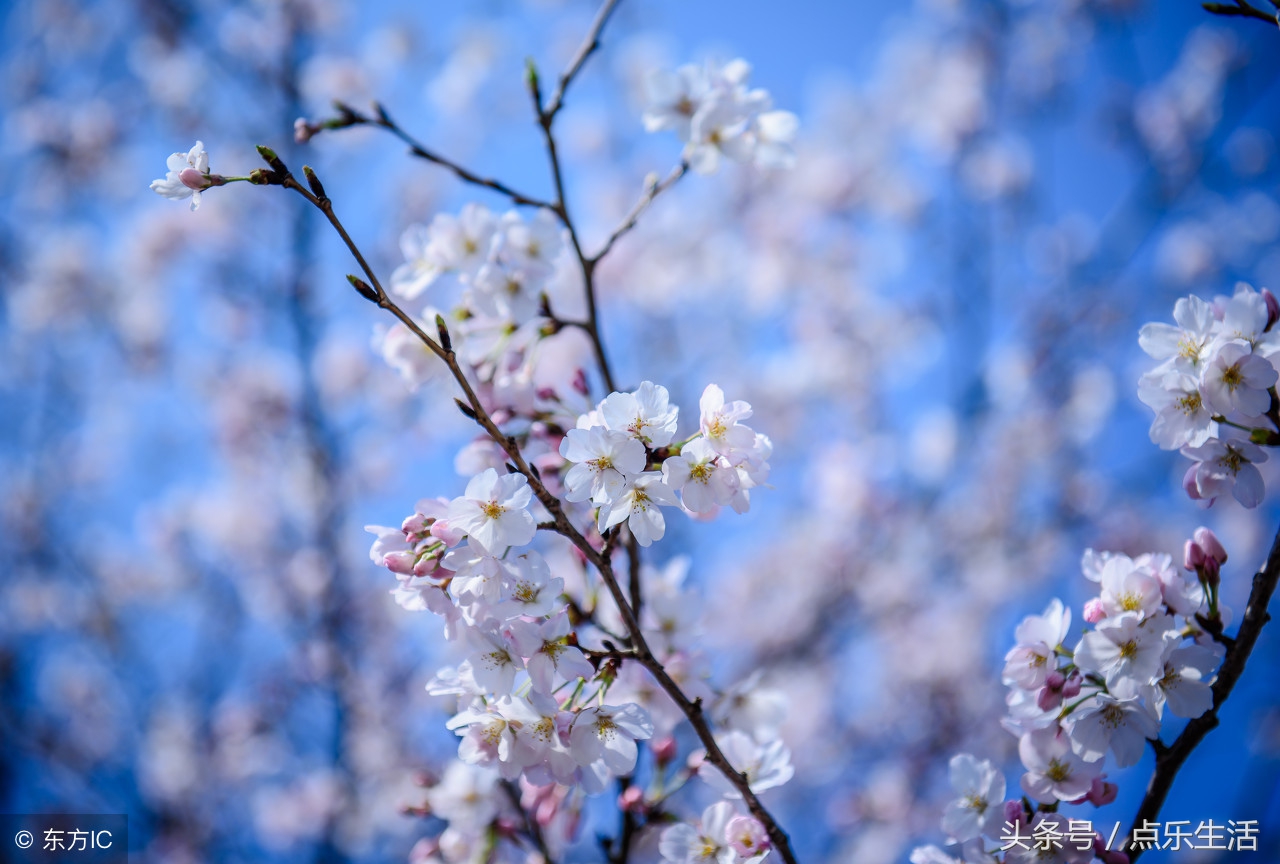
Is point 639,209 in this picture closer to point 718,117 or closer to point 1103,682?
point 718,117

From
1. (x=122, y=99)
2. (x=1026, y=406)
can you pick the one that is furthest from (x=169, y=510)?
(x=1026, y=406)

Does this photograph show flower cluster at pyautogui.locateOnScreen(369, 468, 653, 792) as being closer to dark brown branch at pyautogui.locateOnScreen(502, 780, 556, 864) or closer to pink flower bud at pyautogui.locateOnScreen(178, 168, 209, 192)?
dark brown branch at pyautogui.locateOnScreen(502, 780, 556, 864)

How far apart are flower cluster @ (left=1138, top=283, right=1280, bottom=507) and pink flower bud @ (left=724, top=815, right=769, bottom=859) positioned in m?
1.05

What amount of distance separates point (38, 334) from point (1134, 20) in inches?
424

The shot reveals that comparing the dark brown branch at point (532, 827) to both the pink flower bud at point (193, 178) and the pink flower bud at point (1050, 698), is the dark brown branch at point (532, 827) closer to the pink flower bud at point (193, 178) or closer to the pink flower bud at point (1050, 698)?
the pink flower bud at point (1050, 698)

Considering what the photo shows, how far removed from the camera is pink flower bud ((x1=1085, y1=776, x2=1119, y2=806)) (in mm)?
1396

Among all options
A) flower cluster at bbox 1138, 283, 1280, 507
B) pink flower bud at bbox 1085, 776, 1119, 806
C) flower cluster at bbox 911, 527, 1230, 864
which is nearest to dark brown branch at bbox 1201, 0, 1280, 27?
flower cluster at bbox 1138, 283, 1280, 507

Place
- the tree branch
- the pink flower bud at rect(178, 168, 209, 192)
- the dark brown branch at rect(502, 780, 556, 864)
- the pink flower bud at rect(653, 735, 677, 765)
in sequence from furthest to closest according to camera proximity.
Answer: the pink flower bud at rect(653, 735, 677, 765) < the dark brown branch at rect(502, 780, 556, 864) < the pink flower bud at rect(178, 168, 209, 192) < the tree branch

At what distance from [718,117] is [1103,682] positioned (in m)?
1.50

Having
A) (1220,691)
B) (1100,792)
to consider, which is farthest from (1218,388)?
(1100,792)

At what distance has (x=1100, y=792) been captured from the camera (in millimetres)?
1404

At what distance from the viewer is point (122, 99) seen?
7254 millimetres

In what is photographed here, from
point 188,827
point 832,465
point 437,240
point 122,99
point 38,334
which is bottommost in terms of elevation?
point 437,240

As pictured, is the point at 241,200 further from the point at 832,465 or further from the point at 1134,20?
the point at 1134,20
